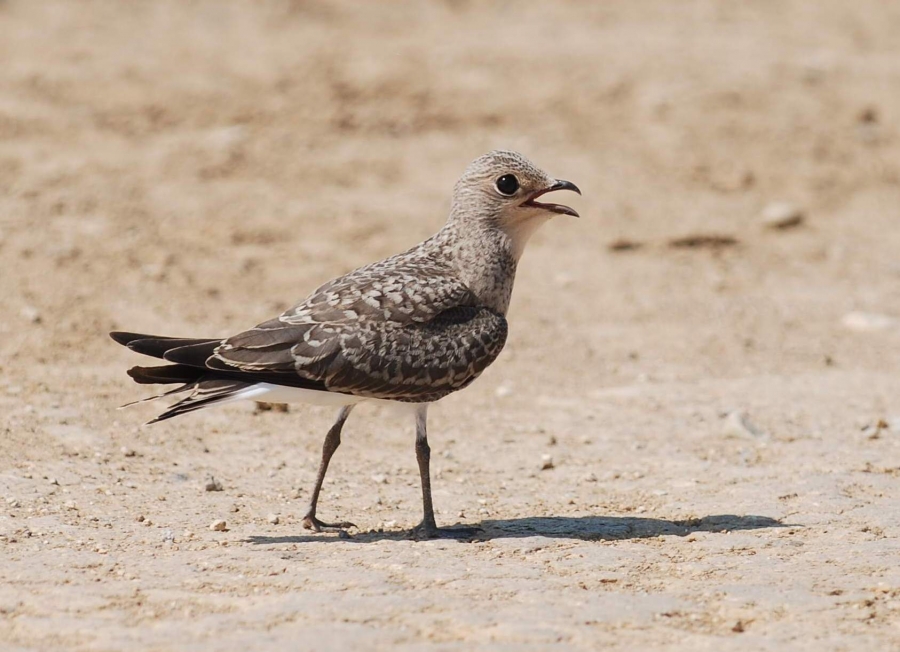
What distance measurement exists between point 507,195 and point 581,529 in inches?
75.4

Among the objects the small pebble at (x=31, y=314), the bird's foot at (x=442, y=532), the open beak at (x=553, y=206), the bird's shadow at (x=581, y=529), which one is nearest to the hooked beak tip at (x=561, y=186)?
the open beak at (x=553, y=206)

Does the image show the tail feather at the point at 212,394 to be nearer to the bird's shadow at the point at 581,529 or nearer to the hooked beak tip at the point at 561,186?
the bird's shadow at the point at 581,529

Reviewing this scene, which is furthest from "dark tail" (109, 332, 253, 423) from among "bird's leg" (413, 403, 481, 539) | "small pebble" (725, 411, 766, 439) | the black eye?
"small pebble" (725, 411, 766, 439)

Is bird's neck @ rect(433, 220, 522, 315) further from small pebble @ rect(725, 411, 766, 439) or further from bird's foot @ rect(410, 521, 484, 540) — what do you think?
small pebble @ rect(725, 411, 766, 439)

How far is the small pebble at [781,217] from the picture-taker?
13.9 metres

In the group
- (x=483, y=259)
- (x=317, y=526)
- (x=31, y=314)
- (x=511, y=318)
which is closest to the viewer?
(x=317, y=526)

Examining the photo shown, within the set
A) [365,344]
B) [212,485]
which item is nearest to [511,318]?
[212,485]

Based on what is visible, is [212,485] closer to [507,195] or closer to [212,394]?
[212,394]

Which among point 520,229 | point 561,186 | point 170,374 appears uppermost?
point 561,186

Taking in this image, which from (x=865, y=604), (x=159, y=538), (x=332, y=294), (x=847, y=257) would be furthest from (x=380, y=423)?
(x=847, y=257)

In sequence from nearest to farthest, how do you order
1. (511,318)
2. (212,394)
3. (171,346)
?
(212,394) → (171,346) → (511,318)

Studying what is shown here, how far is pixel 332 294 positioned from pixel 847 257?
24.8 ft

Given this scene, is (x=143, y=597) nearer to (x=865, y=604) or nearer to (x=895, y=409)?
(x=865, y=604)

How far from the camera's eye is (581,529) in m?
7.27
